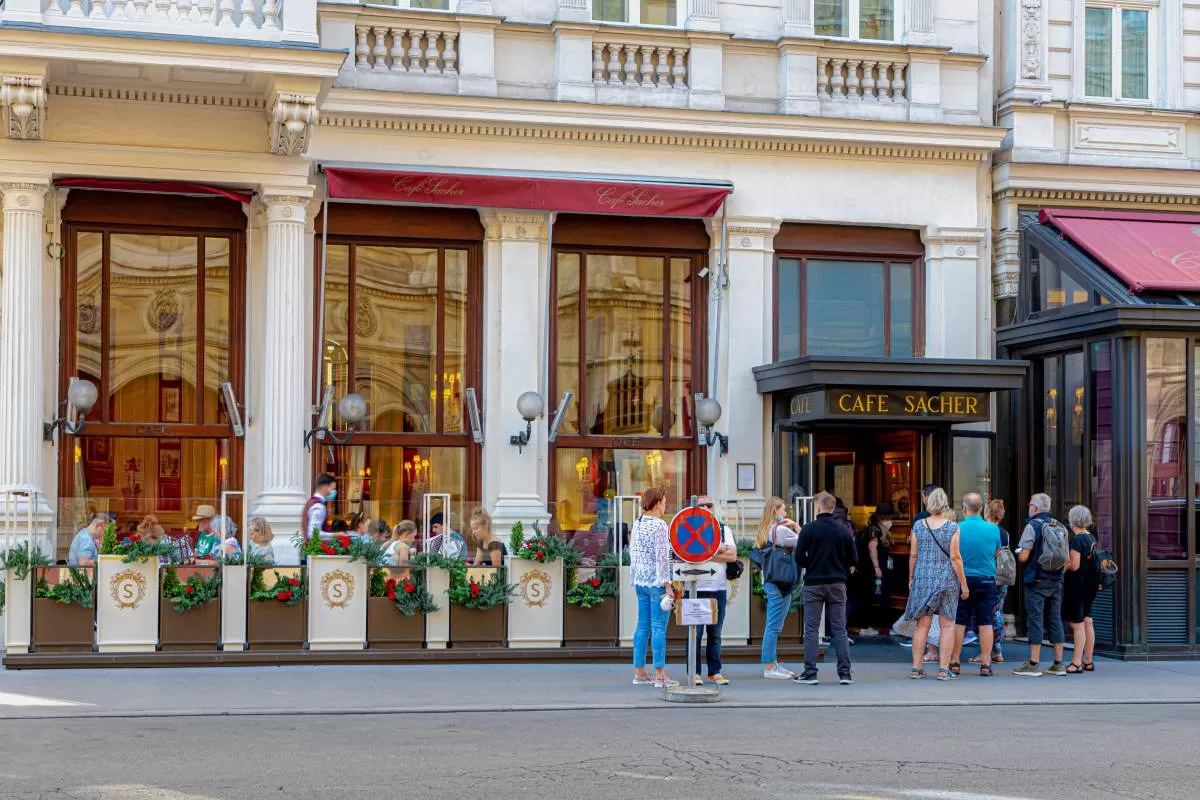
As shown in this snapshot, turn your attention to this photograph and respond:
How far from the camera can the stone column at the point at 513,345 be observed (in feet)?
62.1

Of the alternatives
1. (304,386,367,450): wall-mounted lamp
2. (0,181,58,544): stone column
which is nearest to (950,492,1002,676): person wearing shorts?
(304,386,367,450): wall-mounted lamp

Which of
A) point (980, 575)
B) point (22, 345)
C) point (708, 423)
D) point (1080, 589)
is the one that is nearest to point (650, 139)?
point (708, 423)

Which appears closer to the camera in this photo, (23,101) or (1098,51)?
(23,101)

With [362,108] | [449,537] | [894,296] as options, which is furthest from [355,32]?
[894,296]

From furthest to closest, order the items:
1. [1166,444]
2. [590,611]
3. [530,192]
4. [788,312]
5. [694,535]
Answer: [788,312] < [530,192] < [1166,444] < [590,611] < [694,535]

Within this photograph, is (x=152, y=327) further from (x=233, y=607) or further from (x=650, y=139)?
(x=650, y=139)

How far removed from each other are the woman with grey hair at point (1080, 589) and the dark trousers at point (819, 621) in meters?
2.70

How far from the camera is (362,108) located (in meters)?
18.3

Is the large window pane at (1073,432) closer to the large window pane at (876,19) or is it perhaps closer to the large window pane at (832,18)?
the large window pane at (876,19)

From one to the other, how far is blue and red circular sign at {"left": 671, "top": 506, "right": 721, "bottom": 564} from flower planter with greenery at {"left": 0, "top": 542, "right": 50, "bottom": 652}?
19.8ft

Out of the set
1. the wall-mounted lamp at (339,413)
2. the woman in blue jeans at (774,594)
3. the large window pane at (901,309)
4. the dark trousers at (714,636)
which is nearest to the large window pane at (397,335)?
the wall-mounted lamp at (339,413)

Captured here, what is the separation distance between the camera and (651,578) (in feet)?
48.3

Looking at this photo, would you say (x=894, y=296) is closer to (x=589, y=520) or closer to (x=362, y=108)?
(x=589, y=520)

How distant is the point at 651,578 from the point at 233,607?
4.02 m
